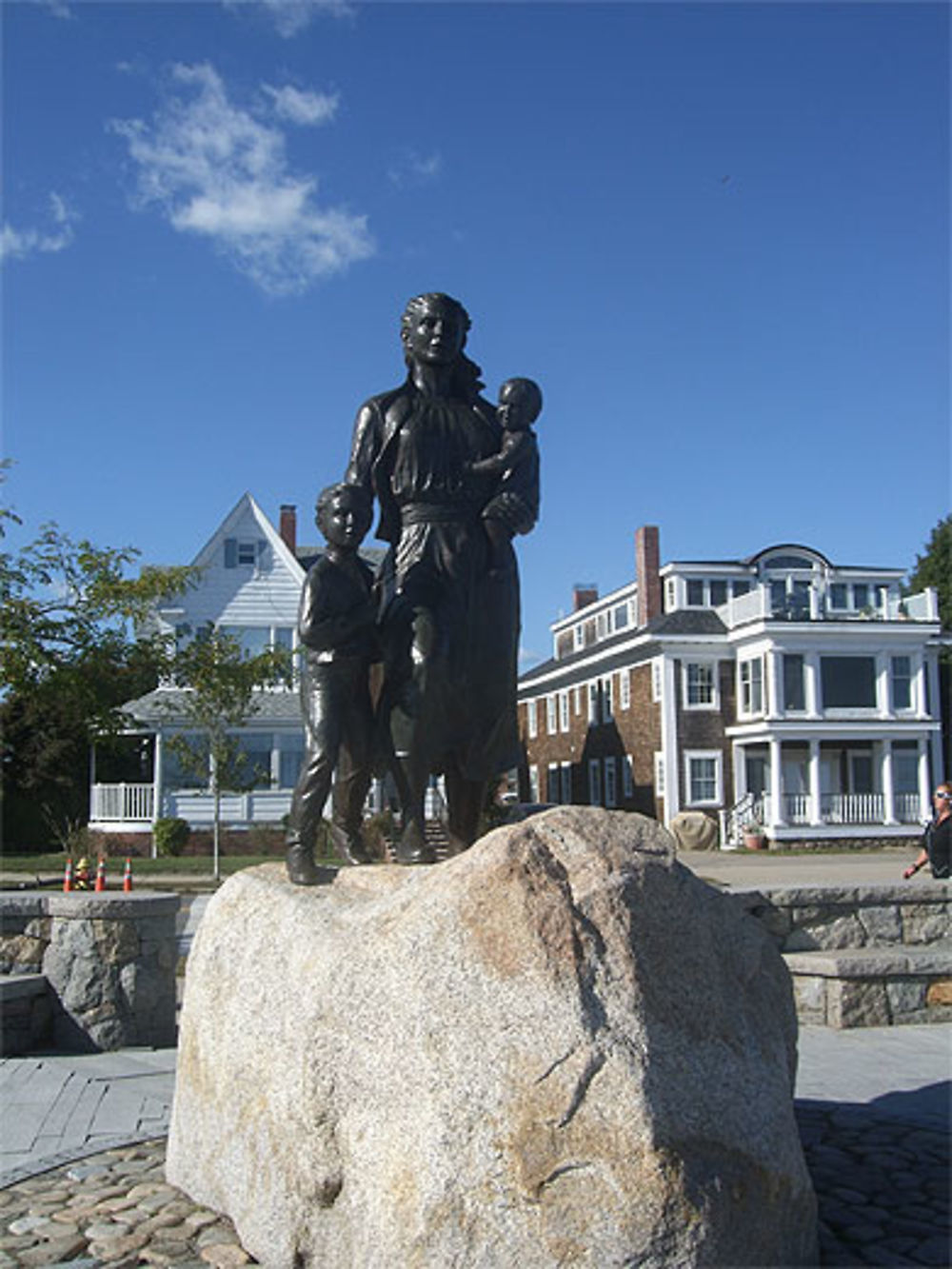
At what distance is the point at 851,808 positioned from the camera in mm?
36469

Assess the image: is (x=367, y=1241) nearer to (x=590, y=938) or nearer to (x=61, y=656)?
(x=590, y=938)

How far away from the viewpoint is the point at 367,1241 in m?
3.59

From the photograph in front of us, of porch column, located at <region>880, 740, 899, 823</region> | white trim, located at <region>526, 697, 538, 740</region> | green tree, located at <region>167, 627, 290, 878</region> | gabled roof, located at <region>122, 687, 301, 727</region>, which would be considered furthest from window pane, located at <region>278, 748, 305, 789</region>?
porch column, located at <region>880, 740, 899, 823</region>

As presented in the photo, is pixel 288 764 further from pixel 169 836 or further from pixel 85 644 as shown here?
pixel 85 644

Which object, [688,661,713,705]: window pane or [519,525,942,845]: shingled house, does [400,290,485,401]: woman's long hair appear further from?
[688,661,713,705]: window pane

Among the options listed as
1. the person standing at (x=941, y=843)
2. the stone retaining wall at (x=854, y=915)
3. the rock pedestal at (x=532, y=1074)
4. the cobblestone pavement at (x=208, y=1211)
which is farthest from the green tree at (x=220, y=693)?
the rock pedestal at (x=532, y=1074)

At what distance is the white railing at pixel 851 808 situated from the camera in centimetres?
3616

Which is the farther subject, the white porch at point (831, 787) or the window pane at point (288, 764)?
the white porch at point (831, 787)

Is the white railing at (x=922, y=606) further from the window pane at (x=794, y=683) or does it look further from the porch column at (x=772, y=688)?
the porch column at (x=772, y=688)

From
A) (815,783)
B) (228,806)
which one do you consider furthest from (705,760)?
(228,806)

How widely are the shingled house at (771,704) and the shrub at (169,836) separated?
45.3ft

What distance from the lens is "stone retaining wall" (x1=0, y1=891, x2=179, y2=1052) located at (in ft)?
27.6

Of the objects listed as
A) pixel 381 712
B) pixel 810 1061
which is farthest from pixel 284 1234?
pixel 810 1061

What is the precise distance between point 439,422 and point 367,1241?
3705mm
